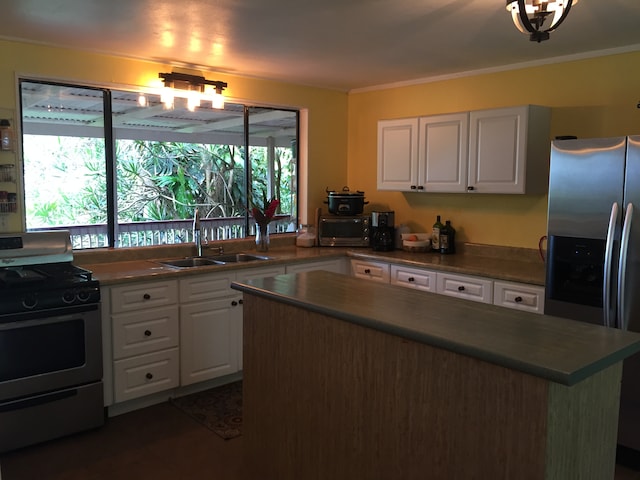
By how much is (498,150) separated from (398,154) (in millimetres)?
909

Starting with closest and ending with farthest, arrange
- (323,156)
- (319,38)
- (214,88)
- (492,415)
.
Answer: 1. (492,415)
2. (319,38)
3. (214,88)
4. (323,156)

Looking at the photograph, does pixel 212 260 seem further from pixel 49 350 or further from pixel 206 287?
pixel 49 350

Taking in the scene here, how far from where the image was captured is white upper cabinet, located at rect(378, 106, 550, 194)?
3.76 metres

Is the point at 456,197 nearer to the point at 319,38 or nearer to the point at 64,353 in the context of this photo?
the point at 319,38

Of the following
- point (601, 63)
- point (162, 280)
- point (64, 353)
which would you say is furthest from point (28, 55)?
point (601, 63)

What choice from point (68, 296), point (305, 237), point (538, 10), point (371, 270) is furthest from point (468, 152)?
point (68, 296)

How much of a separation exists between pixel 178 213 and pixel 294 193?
1.40 meters

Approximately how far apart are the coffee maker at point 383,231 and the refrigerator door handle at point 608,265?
77.5 inches

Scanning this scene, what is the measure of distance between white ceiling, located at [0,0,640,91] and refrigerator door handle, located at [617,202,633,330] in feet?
3.41

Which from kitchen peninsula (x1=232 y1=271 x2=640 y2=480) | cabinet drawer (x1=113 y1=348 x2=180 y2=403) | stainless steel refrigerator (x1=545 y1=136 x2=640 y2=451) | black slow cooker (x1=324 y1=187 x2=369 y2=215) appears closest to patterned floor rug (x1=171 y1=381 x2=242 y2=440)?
cabinet drawer (x1=113 y1=348 x2=180 y2=403)

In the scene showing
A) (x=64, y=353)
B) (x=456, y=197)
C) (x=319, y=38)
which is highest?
(x=319, y=38)

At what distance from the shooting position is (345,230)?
192 inches

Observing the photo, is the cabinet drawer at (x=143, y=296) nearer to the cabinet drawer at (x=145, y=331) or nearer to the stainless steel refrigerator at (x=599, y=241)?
the cabinet drawer at (x=145, y=331)

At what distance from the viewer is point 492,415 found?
1.54 meters
